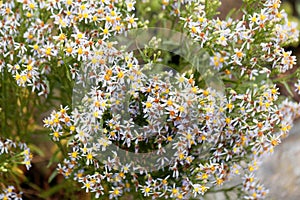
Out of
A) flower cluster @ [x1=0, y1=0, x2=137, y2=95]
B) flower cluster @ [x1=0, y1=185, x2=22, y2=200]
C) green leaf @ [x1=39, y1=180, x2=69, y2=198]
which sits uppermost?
flower cluster @ [x1=0, y1=0, x2=137, y2=95]

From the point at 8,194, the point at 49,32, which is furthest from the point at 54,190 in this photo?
the point at 49,32

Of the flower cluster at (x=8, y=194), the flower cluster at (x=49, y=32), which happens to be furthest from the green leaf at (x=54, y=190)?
the flower cluster at (x=49, y=32)

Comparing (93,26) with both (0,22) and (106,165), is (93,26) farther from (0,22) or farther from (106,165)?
(106,165)

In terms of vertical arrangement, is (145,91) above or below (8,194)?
above

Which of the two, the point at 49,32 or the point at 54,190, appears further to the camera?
the point at 54,190

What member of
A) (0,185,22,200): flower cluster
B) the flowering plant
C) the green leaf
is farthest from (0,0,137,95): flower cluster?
the green leaf

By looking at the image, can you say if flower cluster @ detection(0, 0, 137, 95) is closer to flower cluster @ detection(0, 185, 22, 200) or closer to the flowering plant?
the flowering plant

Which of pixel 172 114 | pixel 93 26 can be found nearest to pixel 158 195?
pixel 172 114

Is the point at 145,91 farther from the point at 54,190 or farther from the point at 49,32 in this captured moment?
the point at 54,190
